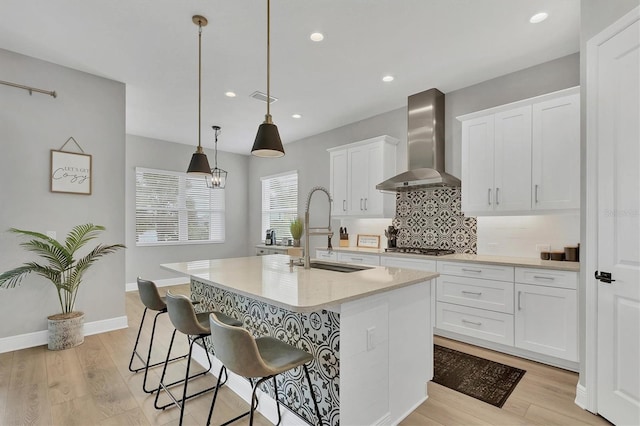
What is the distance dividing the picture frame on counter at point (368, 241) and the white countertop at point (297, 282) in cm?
231

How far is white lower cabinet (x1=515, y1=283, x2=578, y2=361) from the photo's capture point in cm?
264

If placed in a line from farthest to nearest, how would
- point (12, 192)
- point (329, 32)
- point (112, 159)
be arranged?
point (112, 159)
point (12, 192)
point (329, 32)

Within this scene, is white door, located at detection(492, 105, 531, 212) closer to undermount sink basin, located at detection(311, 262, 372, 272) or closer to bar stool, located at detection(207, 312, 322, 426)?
undermount sink basin, located at detection(311, 262, 372, 272)

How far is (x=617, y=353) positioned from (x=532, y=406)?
2.13 feet

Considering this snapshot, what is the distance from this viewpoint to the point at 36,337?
3256 mm

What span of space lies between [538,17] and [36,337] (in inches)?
218

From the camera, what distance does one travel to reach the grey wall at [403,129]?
3242 mm

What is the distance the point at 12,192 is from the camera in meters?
3.16

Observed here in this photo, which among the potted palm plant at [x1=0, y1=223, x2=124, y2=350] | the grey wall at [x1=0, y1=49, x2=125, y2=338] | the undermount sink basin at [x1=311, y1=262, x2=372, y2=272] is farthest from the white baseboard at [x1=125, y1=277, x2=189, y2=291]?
the undermount sink basin at [x1=311, y1=262, x2=372, y2=272]

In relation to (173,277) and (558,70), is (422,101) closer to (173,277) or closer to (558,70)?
(558,70)

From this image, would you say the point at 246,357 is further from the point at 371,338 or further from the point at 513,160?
the point at 513,160

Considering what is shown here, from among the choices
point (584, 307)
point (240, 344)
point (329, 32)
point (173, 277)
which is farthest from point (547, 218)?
point (173, 277)

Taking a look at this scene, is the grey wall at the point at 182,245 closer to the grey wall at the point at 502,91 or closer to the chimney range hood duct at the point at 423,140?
the chimney range hood duct at the point at 423,140

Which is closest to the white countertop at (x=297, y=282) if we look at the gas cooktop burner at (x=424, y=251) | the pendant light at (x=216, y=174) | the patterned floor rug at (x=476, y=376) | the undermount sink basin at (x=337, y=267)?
the undermount sink basin at (x=337, y=267)
